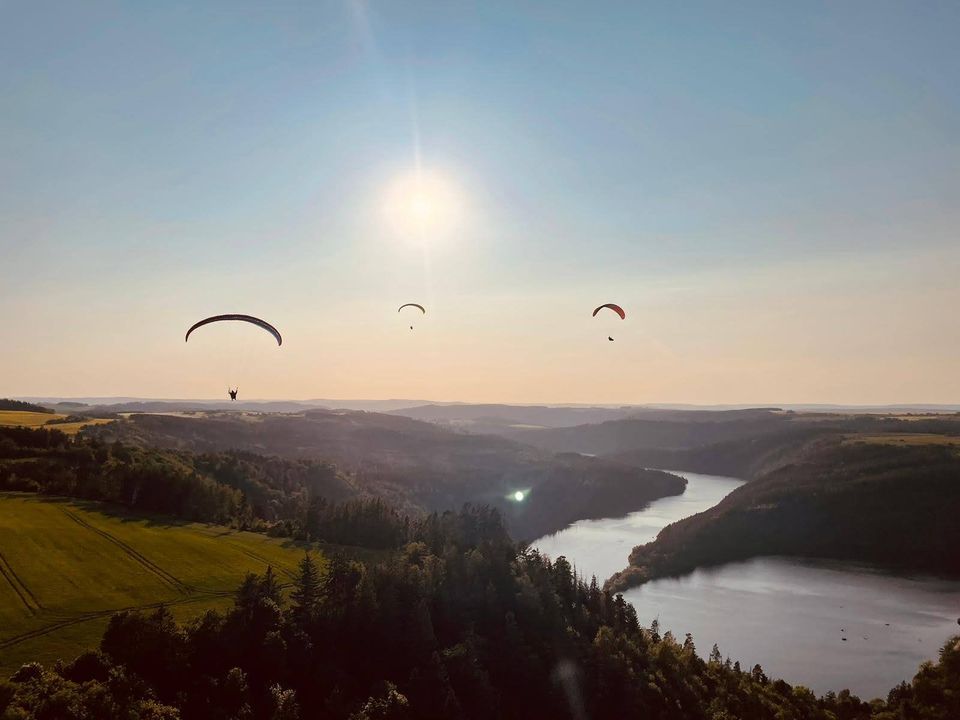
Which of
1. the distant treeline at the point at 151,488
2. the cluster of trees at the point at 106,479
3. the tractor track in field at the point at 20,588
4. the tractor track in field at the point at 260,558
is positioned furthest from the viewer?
the distant treeline at the point at 151,488

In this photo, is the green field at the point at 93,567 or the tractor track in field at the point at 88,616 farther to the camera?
the green field at the point at 93,567

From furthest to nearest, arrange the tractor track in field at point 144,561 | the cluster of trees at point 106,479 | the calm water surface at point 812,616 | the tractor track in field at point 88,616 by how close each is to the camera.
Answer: the calm water surface at point 812,616, the cluster of trees at point 106,479, the tractor track in field at point 144,561, the tractor track in field at point 88,616

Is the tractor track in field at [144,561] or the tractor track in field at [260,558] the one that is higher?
the tractor track in field at [144,561]

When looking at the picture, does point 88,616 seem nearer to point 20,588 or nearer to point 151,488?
point 20,588

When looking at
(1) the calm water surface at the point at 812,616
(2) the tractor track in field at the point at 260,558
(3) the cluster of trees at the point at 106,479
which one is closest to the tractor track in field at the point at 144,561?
(2) the tractor track in field at the point at 260,558

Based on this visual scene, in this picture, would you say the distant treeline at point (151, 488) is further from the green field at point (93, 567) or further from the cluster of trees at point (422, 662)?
the cluster of trees at point (422, 662)

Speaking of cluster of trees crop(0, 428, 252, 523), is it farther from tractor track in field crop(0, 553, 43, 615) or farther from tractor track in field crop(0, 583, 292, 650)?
tractor track in field crop(0, 583, 292, 650)

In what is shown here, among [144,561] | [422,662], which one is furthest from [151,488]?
[422,662]
